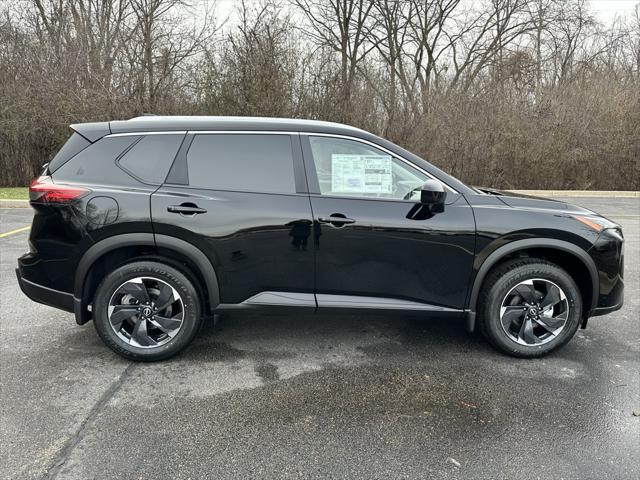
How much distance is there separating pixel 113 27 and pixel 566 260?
70.5 feet

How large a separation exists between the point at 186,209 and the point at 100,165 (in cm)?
75

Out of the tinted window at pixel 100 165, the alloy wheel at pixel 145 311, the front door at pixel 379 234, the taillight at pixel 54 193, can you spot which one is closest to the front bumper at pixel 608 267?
the front door at pixel 379 234

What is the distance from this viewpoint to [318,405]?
2961 mm

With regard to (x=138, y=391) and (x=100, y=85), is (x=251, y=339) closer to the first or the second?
(x=138, y=391)

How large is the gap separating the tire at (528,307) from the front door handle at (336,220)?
1.19 metres

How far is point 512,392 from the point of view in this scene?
3.14 meters

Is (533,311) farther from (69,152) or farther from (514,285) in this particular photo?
(69,152)

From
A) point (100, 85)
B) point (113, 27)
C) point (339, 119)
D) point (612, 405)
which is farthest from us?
point (113, 27)

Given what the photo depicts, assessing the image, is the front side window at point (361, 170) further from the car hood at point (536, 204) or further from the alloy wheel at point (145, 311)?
the alloy wheel at point (145, 311)

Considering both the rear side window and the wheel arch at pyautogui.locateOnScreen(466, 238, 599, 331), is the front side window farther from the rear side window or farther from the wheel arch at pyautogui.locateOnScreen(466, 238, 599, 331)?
the rear side window

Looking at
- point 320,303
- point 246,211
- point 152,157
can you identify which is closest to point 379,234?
point 320,303

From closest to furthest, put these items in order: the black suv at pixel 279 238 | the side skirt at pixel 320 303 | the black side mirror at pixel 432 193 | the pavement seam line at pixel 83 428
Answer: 1. the pavement seam line at pixel 83 428
2. the black side mirror at pixel 432 193
3. the black suv at pixel 279 238
4. the side skirt at pixel 320 303

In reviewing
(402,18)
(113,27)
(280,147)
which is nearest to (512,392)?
(280,147)

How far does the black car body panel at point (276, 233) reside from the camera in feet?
11.0
